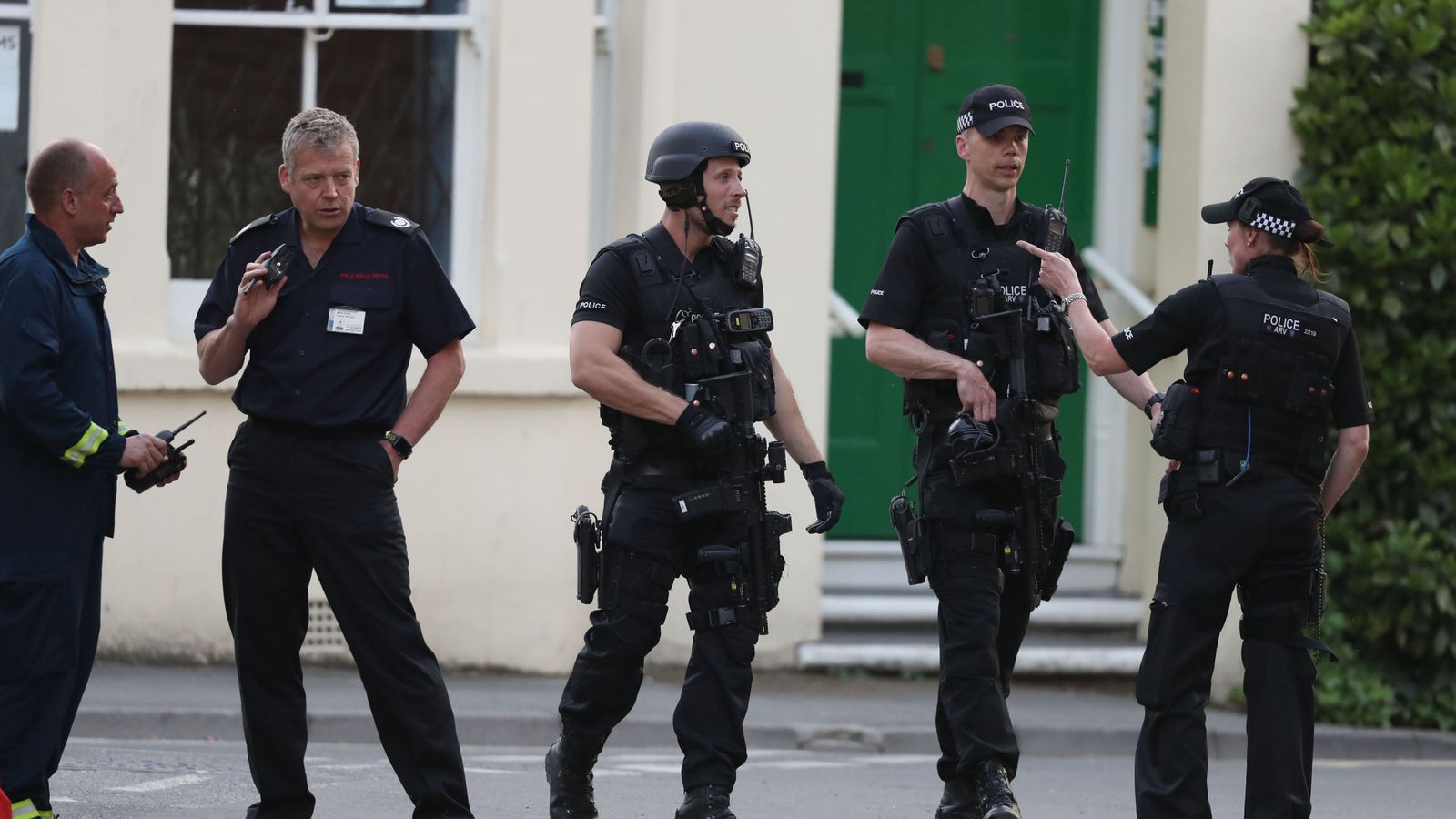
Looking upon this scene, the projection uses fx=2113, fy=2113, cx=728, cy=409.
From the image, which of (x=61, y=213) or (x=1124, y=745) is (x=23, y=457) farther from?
(x=1124, y=745)

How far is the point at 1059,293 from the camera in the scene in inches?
253

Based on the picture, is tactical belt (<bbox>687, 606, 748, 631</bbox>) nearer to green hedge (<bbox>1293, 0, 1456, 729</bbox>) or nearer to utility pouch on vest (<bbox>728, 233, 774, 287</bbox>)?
utility pouch on vest (<bbox>728, 233, 774, 287</bbox>)

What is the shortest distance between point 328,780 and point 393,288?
225 cm

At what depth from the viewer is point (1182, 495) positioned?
20.2 ft

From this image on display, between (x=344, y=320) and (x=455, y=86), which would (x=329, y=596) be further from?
(x=455, y=86)

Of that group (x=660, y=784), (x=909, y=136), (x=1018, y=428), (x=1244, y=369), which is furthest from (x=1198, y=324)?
(x=909, y=136)

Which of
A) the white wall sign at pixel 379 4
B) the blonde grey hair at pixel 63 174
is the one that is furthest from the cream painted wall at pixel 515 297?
the blonde grey hair at pixel 63 174

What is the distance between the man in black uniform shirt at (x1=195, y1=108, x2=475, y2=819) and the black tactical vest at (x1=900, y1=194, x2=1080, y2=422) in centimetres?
154

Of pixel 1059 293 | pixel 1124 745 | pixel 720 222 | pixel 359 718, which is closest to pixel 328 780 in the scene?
pixel 359 718

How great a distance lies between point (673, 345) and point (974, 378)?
36.9 inches

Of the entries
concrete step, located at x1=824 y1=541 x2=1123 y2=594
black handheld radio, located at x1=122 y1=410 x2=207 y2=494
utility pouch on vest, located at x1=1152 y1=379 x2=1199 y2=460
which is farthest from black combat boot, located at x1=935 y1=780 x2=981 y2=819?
concrete step, located at x1=824 y1=541 x2=1123 y2=594

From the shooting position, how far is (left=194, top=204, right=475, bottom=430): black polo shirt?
5.91 meters

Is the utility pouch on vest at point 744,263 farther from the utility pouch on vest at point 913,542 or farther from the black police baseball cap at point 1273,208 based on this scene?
the black police baseball cap at point 1273,208

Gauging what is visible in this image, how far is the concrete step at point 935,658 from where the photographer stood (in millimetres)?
10336
